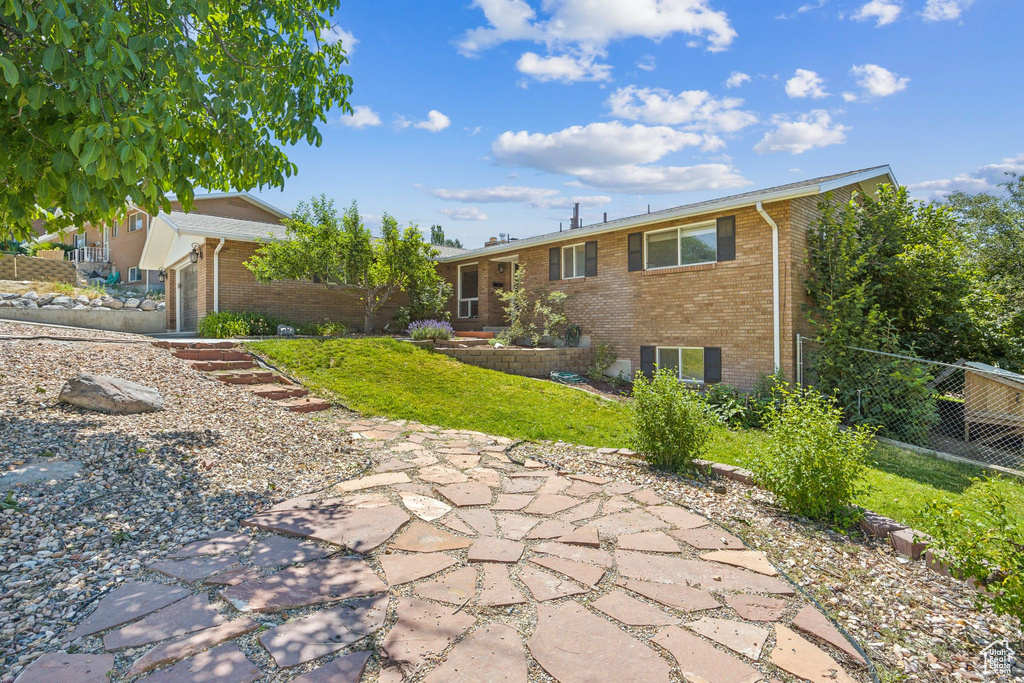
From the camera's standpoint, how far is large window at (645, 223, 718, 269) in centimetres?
1077

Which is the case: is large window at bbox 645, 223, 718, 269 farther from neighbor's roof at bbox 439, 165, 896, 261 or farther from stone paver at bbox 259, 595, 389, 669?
stone paver at bbox 259, 595, 389, 669

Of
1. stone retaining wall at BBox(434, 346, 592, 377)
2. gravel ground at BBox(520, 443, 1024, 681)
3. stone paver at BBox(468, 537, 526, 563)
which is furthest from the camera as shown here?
stone retaining wall at BBox(434, 346, 592, 377)

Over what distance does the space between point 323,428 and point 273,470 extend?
1.52 m

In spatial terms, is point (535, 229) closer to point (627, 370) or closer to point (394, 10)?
point (627, 370)

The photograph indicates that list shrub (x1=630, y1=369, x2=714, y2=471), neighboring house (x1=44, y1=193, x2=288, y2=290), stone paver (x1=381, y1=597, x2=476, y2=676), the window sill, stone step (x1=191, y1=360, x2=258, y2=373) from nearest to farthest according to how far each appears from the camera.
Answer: stone paver (x1=381, y1=597, x2=476, y2=676)
shrub (x1=630, y1=369, x2=714, y2=471)
stone step (x1=191, y1=360, x2=258, y2=373)
the window sill
neighboring house (x1=44, y1=193, x2=288, y2=290)

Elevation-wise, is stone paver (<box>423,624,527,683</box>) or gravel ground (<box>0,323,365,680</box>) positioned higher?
gravel ground (<box>0,323,365,680</box>)

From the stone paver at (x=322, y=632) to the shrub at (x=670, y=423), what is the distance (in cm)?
315

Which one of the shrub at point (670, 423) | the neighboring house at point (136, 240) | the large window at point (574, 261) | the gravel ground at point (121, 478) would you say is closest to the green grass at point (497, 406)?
the shrub at point (670, 423)

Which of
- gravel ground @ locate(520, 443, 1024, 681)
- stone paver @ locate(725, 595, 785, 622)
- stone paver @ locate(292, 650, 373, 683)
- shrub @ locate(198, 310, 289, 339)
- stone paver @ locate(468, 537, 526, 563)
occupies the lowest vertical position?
gravel ground @ locate(520, 443, 1024, 681)

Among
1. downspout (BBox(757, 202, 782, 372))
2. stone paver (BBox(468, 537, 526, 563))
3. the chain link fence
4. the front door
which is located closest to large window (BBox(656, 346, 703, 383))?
downspout (BBox(757, 202, 782, 372))

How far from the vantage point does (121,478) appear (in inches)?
146

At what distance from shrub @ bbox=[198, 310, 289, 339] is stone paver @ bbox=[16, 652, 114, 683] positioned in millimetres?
12527

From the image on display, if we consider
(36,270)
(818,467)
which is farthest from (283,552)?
(36,270)

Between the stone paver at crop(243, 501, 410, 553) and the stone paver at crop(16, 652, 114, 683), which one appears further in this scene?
the stone paver at crop(243, 501, 410, 553)
